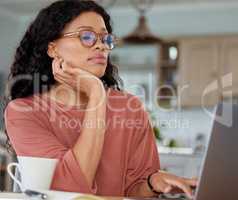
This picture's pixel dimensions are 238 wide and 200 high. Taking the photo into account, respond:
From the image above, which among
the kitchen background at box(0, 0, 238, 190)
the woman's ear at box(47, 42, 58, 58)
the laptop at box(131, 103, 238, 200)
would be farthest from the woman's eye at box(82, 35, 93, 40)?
the kitchen background at box(0, 0, 238, 190)

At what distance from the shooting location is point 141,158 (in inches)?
64.2

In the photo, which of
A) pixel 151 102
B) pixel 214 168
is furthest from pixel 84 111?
pixel 151 102

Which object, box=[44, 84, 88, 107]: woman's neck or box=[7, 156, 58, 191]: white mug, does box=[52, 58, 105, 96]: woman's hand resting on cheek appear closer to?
box=[44, 84, 88, 107]: woman's neck

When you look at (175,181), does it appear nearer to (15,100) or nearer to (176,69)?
(15,100)

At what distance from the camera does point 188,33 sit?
673 cm

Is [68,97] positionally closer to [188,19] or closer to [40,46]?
[40,46]

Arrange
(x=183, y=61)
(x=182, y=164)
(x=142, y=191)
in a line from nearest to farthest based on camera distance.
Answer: (x=142, y=191)
(x=182, y=164)
(x=183, y=61)

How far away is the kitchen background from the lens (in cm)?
641

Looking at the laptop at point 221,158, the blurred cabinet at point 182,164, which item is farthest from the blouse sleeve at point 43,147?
the blurred cabinet at point 182,164

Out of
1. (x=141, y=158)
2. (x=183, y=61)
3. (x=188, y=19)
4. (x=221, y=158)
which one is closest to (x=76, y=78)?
(x=141, y=158)

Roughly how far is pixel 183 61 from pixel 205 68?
0.98ft

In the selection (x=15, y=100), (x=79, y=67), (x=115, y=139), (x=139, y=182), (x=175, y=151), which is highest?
(x=79, y=67)

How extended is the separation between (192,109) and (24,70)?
5.15m

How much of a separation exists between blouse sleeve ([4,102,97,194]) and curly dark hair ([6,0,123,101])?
16 centimetres
